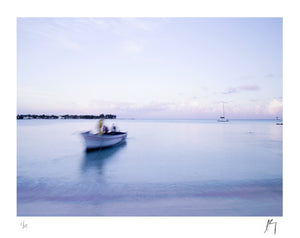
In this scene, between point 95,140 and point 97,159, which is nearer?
point 97,159

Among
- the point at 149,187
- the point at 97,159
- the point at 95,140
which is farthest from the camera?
the point at 95,140

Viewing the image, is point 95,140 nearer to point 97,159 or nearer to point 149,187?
point 97,159

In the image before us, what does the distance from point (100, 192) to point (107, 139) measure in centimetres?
497

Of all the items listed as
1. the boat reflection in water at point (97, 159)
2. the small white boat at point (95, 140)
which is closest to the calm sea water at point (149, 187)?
the boat reflection in water at point (97, 159)

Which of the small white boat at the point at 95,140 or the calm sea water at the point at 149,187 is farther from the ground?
the small white boat at the point at 95,140

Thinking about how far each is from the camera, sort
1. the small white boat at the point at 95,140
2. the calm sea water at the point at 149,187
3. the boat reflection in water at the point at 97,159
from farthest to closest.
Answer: the small white boat at the point at 95,140 → the boat reflection in water at the point at 97,159 → the calm sea water at the point at 149,187

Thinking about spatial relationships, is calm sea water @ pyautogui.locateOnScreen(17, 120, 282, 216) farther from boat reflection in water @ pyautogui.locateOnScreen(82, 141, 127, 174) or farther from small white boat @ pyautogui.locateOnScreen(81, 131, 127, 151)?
small white boat @ pyautogui.locateOnScreen(81, 131, 127, 151)

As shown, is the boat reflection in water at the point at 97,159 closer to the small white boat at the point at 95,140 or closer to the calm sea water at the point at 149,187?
the calm sea water at the point at 149,187

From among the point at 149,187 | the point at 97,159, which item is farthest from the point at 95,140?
the point at 149,187

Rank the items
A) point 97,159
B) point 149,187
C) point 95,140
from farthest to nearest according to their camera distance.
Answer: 1. point 95,140
2. point 97,159
3. point 149,187
